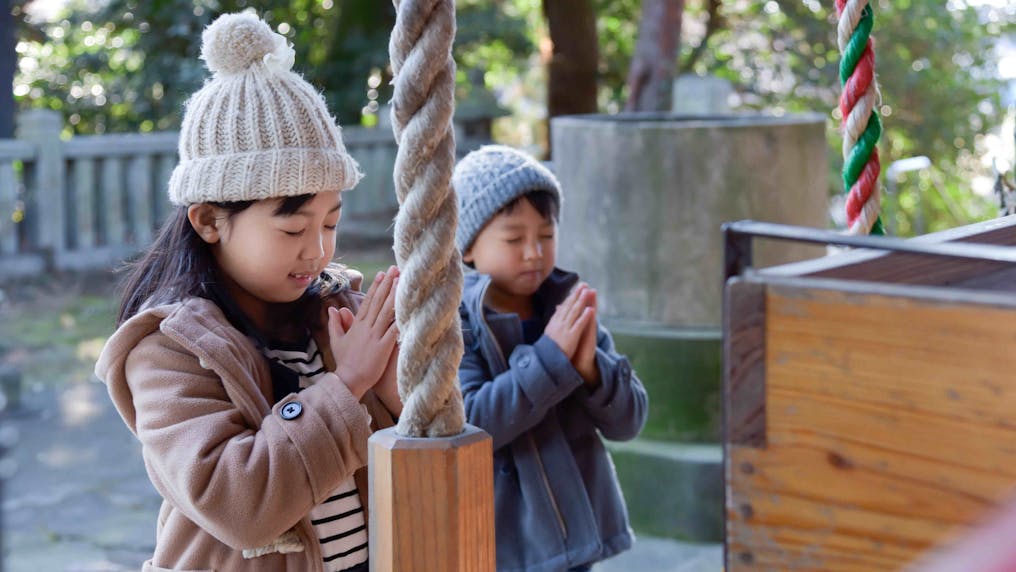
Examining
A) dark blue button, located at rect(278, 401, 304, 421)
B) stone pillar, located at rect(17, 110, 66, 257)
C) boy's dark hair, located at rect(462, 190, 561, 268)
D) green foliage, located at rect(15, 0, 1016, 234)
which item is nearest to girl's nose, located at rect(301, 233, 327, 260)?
dark blue button, located at rect(278, 401, 304, 421)

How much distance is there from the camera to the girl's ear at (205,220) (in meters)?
1.70

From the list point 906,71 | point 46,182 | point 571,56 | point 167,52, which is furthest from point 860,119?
point 167,52

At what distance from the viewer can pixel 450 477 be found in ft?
3.58

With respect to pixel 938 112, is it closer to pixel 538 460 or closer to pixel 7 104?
pixel 7 104

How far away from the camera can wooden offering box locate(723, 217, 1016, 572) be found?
957 millimetres

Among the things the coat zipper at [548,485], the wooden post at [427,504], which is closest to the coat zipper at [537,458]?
the coat zipper at [548,485]

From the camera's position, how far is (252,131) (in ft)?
5.46

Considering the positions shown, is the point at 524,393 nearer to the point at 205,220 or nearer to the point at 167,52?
the point at 205,220

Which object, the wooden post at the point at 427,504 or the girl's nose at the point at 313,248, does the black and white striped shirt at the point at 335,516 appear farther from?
the wooden post at the point at 427,504

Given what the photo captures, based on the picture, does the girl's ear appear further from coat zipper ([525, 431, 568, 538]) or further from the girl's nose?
coat zipper ([525, 431, 568, 538])

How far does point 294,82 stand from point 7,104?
855cm

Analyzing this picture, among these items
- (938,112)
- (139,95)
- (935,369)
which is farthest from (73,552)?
(938,112)

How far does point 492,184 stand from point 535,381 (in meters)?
0.40

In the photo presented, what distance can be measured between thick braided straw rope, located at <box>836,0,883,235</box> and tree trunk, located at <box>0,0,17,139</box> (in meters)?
8.64
